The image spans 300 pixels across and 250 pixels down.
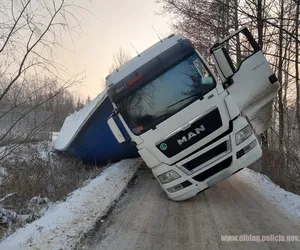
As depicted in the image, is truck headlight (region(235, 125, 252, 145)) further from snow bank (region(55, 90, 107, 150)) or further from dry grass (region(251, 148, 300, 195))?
snow bank (region(55, 90, 107, 150))

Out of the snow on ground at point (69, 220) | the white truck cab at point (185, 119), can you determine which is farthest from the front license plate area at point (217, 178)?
the snow on ground at point (69, 220)

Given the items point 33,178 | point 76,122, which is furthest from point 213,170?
point 76,122

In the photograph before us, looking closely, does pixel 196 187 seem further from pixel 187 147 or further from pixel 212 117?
pixel 212 117

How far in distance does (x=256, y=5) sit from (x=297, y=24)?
2.83 meters

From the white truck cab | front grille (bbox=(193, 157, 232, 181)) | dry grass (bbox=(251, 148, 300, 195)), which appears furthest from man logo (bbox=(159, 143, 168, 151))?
dry grass (bbox=(251, 148, 300, 195))

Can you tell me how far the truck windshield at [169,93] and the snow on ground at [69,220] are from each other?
1553 mm

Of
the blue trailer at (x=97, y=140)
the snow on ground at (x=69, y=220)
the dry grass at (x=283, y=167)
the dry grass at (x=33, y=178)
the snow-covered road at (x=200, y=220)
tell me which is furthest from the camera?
the blue trailer at (x=97, y=140)

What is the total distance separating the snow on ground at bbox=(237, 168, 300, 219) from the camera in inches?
229

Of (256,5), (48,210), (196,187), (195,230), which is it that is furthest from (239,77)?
(256,5)

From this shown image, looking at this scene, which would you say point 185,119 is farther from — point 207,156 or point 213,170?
point 213,170

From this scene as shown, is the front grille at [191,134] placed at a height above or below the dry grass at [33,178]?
below

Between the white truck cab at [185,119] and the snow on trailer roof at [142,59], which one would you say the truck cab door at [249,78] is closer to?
the white truck cab at [185,119]

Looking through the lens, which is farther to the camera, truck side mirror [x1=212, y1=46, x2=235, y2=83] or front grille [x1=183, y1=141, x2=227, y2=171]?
truck side mirror [x1=212, y1=46, x2=235, y2=83]

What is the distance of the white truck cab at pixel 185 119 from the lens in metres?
6.28
